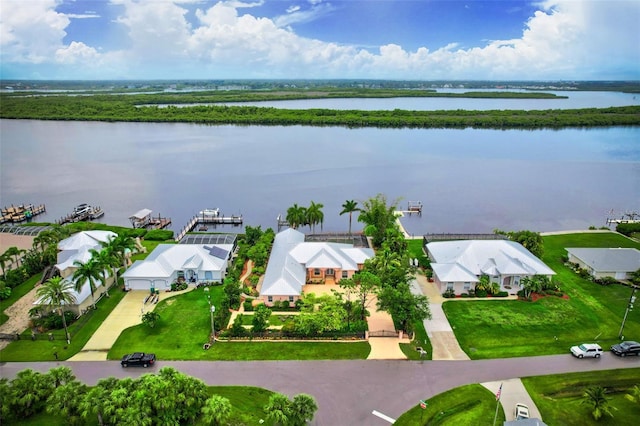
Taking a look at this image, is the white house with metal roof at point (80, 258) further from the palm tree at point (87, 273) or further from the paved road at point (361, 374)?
the paved road at point (361, 374)

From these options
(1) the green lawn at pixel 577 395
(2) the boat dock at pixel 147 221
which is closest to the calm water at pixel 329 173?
(2) the boat dock at pixel 147 221

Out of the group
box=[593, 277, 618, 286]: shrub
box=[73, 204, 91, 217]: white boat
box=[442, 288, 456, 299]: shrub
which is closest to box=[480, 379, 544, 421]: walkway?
box=[442, 288, 456, 299]: shrub

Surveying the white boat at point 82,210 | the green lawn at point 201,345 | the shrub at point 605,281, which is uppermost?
the white boat at point 82,210

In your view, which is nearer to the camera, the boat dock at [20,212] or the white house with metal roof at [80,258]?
the white house with metal roof at [80,258]

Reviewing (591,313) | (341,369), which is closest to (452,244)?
(591,313)

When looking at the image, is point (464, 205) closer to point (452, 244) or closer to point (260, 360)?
point (452, 244)

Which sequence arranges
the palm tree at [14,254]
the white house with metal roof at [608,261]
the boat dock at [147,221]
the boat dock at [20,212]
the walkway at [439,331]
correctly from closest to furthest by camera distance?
the walkway at [439,331], the white house with metal roof at [608,261], the palm tree at [14,254], the boat dock at [147,221], the boat dock at [20,212]

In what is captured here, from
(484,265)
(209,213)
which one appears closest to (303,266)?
(484,265)

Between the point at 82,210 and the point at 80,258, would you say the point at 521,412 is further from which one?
the point at 82,210
